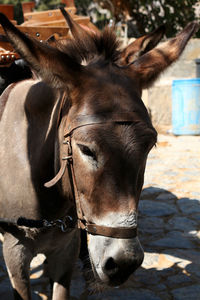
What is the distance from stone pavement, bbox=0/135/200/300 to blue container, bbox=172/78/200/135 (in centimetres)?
256

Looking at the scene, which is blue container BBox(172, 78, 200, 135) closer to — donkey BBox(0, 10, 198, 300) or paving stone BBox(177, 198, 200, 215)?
paving stone BBox(177, 198, 200, 215)

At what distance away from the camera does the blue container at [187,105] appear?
9.55m

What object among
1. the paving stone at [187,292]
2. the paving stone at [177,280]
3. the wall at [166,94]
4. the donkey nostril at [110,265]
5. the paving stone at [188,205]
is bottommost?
the wall at [166,94]

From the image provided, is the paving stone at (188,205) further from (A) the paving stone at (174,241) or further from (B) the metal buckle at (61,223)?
(B) the metal buckle at (61,223)

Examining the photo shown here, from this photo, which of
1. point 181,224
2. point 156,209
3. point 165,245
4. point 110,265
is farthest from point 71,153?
point 156,209

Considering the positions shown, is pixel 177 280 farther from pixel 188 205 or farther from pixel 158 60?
pixel 158 60

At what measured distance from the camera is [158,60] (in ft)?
7.04

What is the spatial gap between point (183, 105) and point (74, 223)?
7863 millimetres

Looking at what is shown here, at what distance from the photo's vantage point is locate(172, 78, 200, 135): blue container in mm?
9547

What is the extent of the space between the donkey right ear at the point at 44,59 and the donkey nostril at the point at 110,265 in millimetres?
907

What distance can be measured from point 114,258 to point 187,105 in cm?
847

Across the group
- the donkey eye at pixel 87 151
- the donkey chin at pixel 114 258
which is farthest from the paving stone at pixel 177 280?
the donkey eye at pixel 87 151

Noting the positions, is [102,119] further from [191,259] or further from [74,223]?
[191,259]

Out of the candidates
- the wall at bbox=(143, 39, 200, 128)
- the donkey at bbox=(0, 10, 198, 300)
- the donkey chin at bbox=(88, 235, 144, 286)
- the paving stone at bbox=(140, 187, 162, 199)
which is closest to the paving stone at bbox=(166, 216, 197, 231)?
the paving stone at bbox=(140, 187, 162, 199)
